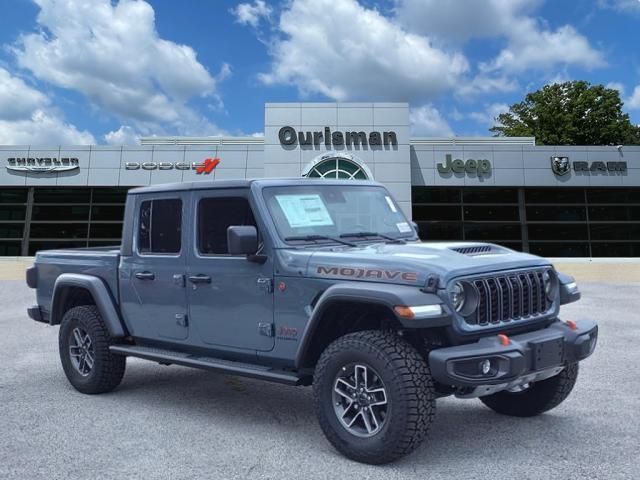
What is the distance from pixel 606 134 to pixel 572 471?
5400 centimetres

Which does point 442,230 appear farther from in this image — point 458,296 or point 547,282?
point 458,296

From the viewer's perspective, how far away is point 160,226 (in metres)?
5.71

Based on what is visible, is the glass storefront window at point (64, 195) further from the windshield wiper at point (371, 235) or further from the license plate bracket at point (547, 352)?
the license plate bracket at point (547, 352)

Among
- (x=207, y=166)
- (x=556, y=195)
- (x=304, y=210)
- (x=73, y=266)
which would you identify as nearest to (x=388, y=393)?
(x=304, y=210)

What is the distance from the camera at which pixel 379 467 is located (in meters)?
4.05

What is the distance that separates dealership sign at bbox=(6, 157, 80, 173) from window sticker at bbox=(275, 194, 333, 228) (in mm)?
33404

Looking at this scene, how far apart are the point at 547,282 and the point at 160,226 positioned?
3.33 meters

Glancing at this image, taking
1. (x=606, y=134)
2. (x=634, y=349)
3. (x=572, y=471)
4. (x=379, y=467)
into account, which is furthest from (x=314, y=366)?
(x=606, y=134)

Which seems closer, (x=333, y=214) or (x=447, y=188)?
(x=333, y=214)

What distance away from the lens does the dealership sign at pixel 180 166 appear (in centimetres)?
3469

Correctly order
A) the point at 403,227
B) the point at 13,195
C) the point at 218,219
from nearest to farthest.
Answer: the point at 218,219 → the point at 403,227 → the point at 13,195

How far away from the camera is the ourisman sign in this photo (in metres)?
32.9

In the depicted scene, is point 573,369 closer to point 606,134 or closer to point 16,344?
point 16,344

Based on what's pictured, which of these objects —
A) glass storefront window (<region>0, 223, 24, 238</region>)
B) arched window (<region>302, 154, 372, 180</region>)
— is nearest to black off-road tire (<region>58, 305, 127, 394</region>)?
arched window (<region>302, 154, 372, 180</region>)
